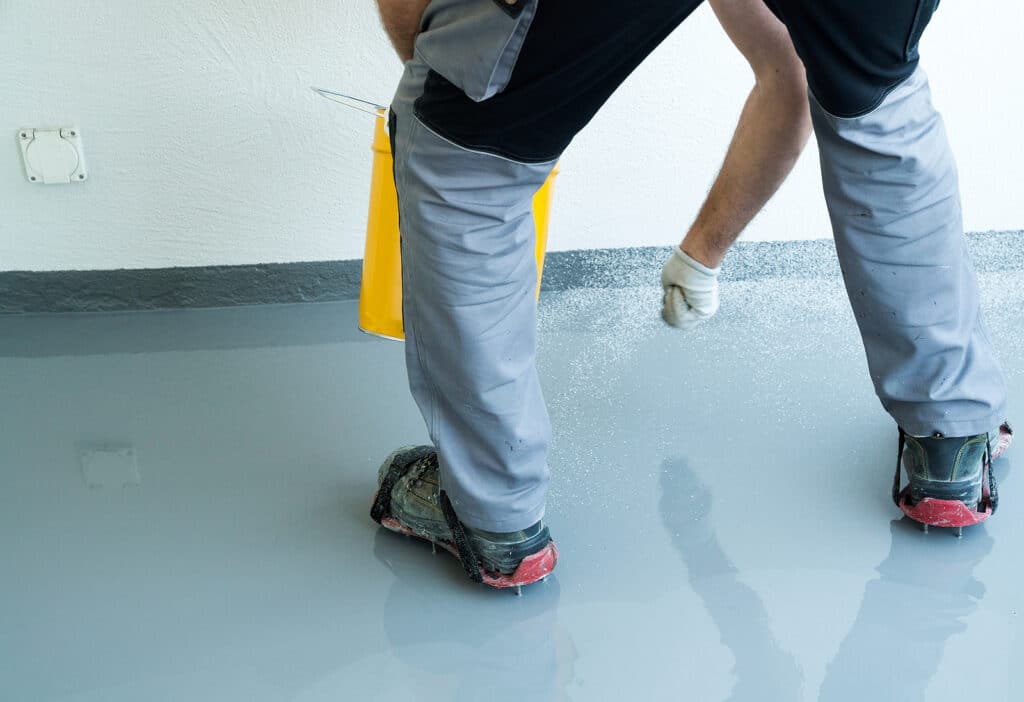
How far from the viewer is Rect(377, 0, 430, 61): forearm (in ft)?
3.35

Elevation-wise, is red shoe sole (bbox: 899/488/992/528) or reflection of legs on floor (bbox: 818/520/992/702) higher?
red shoe sole (bbox: 899/488/992/528)

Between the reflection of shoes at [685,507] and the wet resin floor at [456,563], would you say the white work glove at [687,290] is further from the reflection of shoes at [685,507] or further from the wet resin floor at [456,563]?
the reflection of shoes at [685,507]

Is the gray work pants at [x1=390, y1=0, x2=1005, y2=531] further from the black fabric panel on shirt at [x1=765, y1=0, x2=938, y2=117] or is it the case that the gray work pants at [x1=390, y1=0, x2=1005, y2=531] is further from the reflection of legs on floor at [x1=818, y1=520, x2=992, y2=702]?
the reflection of legs on floor at [x1=818, y1=520, x2=992, y2=702]

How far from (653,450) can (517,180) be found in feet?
1.95

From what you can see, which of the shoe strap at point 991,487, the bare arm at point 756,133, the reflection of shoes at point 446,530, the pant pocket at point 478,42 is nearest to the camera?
the pant pocket at point 478,42

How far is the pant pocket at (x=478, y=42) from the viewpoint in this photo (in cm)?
85

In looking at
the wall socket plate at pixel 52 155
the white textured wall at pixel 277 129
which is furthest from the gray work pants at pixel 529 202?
the wall socket plate at pixel 52 155

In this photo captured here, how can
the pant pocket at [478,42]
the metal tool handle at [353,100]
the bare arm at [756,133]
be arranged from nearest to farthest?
the pant pocket at [478,42], the bare arm at [756,133], the metal tool handle at [353,100]

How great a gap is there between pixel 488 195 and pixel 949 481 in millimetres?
645

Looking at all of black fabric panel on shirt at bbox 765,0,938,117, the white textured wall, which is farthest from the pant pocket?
A: the white textured wall

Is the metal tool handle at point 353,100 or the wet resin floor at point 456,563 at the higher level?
the metal tool handle at point 353,100

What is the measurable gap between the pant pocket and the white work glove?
724 millimetres

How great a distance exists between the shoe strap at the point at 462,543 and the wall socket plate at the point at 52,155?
3.74 feet

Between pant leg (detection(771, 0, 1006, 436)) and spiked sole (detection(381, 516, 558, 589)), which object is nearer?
pant leg (detection(771, 0, 1006, 436))
